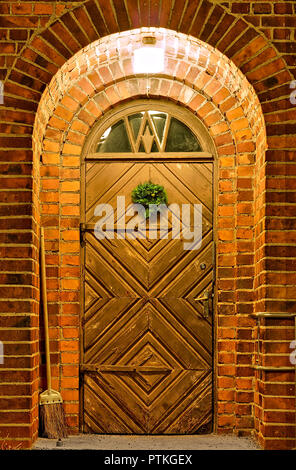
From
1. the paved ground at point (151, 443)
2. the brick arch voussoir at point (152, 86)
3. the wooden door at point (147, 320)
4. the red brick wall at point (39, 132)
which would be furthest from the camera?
the wooden door at point (147, 320)

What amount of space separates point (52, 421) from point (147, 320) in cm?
115

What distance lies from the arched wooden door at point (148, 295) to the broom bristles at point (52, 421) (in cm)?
40

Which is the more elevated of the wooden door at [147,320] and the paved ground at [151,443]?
the wooden door at [147,320]

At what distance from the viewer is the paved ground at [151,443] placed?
15.4 feet

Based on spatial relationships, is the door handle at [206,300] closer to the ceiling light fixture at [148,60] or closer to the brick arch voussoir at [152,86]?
the brick arch voussoir at [152,86]

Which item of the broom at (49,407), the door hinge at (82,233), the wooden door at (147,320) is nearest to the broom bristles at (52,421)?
the broom at (49,407)

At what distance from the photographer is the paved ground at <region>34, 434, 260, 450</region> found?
15.4 feet

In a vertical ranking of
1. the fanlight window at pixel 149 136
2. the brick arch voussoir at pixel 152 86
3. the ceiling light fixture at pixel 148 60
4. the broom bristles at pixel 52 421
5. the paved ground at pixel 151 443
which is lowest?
the paved ground at pixel 151 443

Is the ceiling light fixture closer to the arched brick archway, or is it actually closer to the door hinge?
the arched brick archway

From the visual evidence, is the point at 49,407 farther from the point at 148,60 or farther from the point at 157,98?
the point at 148,60
